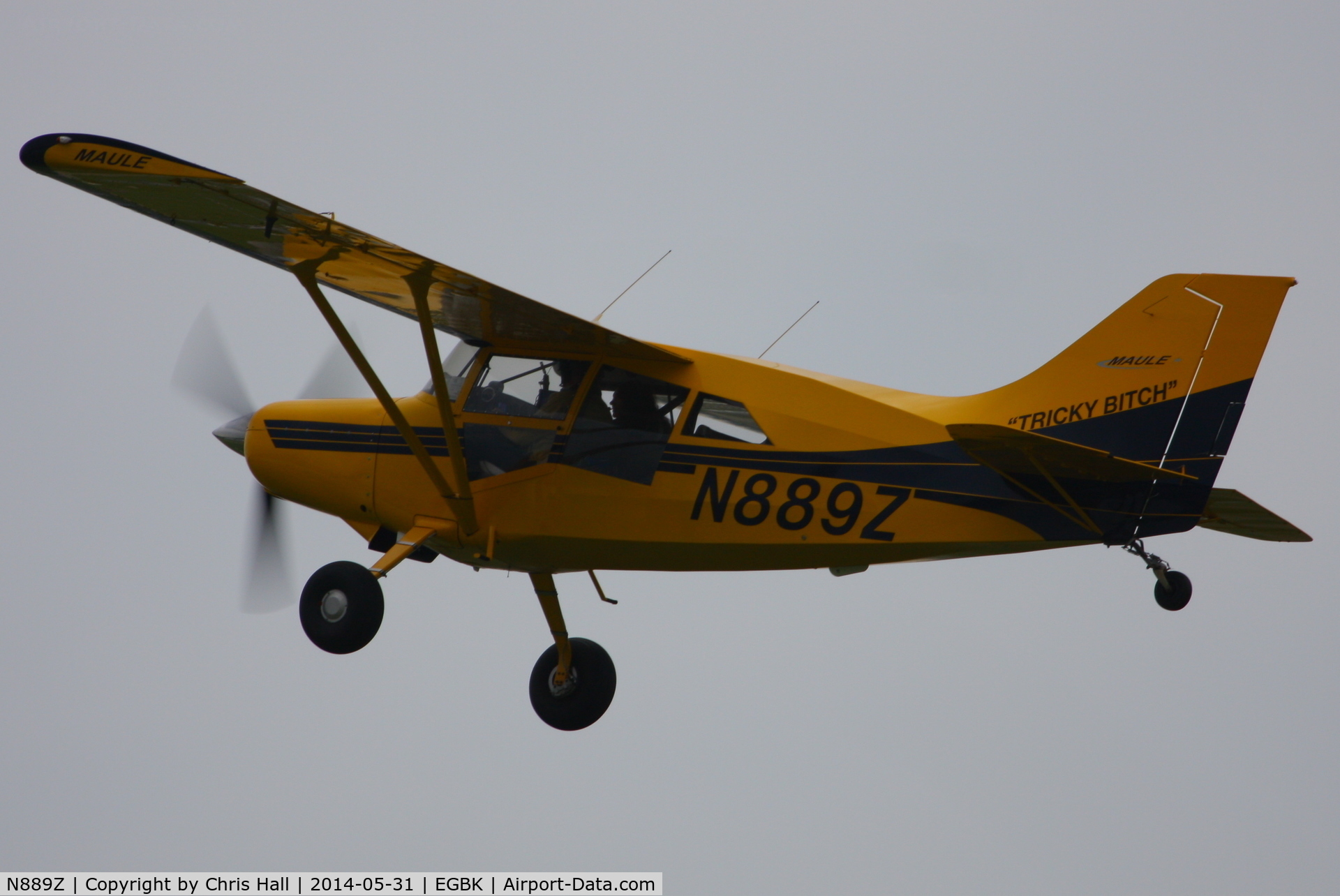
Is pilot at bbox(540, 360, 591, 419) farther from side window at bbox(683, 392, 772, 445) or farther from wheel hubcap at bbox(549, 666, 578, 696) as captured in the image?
wheel hubcap at bbox(549, 666, 578, 696)

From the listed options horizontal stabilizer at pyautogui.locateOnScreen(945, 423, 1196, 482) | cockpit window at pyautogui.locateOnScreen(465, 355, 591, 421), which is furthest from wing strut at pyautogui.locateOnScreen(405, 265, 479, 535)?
horizontal stabilizer at pyautogui.locateOnScreen(945, 423, 1196, 482)

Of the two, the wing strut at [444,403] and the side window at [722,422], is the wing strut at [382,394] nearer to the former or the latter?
the wing strut at [444,403]

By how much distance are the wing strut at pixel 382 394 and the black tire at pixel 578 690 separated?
2.07 meters

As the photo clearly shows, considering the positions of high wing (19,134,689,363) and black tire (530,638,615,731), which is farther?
black tire (530,638,615,731)

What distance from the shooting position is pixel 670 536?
29.3 ft

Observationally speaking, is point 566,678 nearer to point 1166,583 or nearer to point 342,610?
point 342,610

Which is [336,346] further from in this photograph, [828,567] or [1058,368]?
[1058,368]

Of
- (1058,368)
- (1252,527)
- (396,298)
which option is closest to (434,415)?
(396,298)

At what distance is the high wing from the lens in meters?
7.79

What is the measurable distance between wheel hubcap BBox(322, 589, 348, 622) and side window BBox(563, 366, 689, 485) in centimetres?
176

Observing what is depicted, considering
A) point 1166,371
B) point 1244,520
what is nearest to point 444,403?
point 1166,371

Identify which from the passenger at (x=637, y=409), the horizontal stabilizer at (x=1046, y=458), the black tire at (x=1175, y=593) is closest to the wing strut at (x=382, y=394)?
the passenger at (x=637, y=409)

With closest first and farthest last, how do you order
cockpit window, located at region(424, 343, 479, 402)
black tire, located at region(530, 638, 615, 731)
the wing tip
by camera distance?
the wing tip → cockpit window, located at region(424, 343, 479, 402) → black tire, located at region(530, 638, 615, 731)

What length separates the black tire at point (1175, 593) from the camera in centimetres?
→ 828
